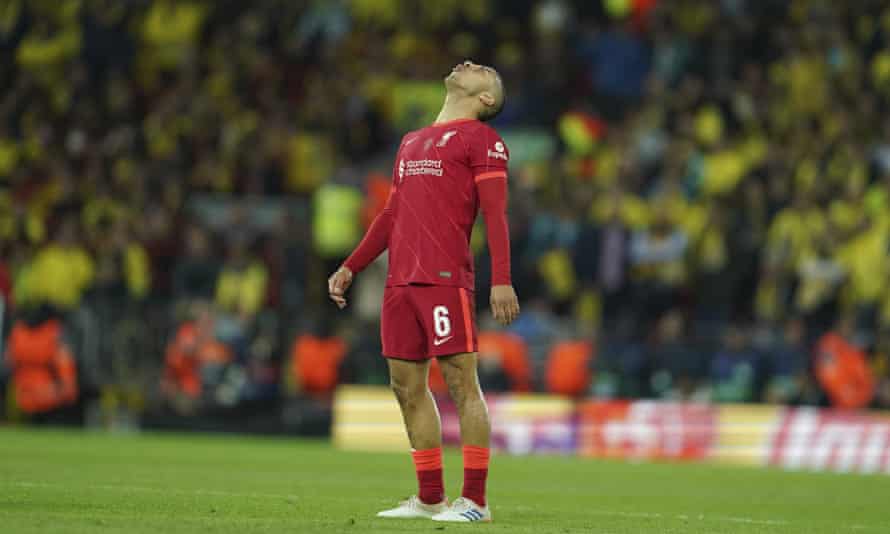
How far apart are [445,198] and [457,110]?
1.56 feet

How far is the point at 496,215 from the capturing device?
881 cm

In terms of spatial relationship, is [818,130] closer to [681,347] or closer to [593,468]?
[681,347]

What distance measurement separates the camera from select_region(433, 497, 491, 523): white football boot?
8.73 metres

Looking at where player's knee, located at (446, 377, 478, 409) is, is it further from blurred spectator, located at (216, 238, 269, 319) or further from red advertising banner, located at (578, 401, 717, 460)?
blurred spectator, located at (216, 238, 269, 319)

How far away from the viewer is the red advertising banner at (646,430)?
1939cm

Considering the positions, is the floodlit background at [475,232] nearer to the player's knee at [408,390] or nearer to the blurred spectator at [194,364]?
the blurred spectator at [194,364]

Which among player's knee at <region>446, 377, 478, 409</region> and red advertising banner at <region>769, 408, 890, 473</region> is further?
red advertising banner at <region>769, 408, 890, 473</region>

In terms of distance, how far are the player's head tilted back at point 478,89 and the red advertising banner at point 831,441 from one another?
34.9ft

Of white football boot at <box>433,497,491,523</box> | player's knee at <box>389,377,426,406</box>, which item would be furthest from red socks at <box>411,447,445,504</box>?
player's knee at <box>389,377,426,406</box>

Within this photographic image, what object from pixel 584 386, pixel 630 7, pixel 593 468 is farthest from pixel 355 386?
pixel 630 7

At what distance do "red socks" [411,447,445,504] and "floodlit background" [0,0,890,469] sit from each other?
10643 mm

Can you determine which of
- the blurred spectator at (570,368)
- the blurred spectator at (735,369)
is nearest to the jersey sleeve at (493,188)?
the blurred spectator at (735,369)

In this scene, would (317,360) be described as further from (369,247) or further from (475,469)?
(475,469)

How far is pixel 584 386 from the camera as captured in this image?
2012 cm
